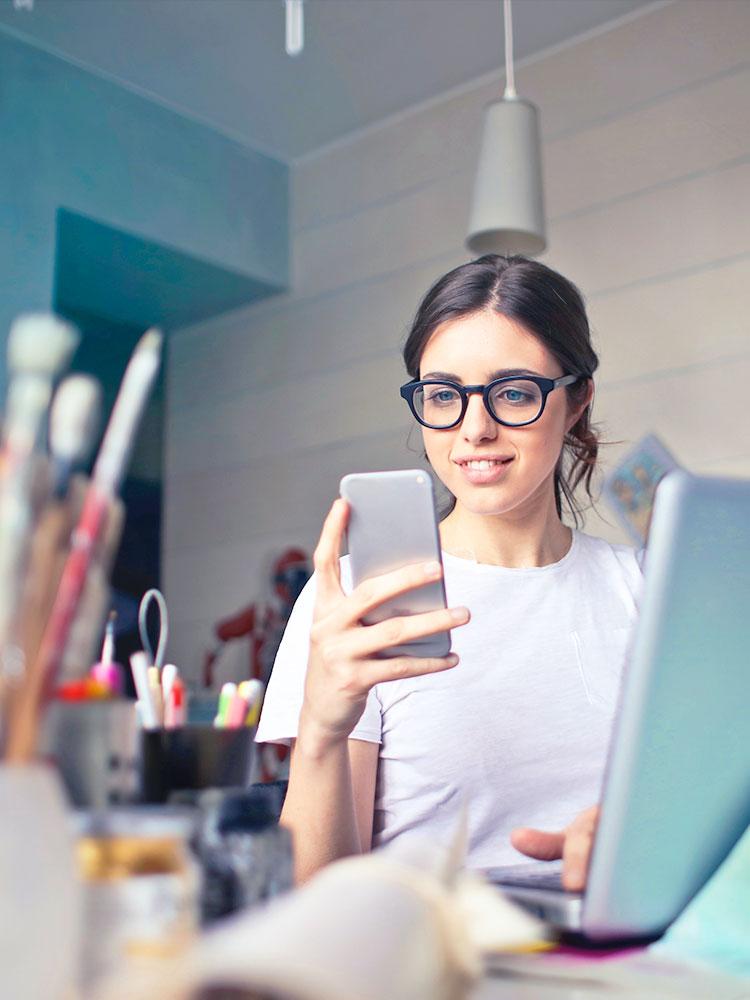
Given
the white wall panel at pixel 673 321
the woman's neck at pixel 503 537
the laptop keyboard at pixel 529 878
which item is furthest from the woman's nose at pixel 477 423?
the white wall panel at pixel 673 321

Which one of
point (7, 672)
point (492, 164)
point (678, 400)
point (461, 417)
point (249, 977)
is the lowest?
point (249, 977)

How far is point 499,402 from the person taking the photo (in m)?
1.36

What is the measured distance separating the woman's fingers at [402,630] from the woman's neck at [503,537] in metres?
0.55

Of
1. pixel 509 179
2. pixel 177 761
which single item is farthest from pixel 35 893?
pixel 509 179

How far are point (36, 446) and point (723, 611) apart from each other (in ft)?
1.32

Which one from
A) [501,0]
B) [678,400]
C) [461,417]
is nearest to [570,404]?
[461,417]

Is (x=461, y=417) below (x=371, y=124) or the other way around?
below

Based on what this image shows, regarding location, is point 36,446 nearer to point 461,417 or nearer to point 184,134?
point 461,417

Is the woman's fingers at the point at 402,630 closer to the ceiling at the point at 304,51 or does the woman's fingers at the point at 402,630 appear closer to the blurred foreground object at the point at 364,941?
the blurred foreground object at the point at 364,941

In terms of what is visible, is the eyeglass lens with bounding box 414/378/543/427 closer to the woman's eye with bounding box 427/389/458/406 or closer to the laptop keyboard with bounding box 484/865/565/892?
the woman's eye with bounding box 427/389/458/406

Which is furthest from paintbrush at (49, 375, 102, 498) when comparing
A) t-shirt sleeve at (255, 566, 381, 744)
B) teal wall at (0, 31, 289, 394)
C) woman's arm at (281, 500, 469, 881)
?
teal wall at (0, 31, 289, 394)

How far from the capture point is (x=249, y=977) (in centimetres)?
35

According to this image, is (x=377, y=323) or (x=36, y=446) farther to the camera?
(x=377, y=323)

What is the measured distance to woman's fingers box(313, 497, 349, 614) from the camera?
2.97 ft
